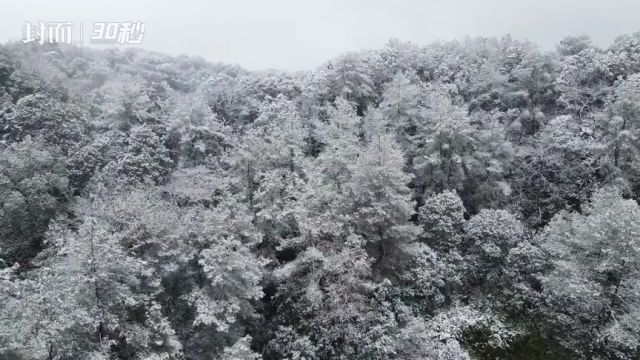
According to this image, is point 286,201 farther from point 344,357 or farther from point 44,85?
point 44,85

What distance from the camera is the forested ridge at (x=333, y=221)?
21.2 metres

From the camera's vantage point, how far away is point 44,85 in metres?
39.7

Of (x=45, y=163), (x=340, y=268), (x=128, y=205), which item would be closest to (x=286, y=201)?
(x=340, y=268)

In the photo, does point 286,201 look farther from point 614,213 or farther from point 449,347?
point 614,213

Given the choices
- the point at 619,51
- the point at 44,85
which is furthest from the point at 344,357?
the point at 619,51

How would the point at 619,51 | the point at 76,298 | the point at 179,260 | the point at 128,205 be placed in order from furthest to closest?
the point at 619,51 → the point at 128,205 → the point at 179,260 → the point at 76,298

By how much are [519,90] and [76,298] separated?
35.9 metres

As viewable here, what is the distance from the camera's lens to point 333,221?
82.2 ft

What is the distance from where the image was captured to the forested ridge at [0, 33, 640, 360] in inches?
836

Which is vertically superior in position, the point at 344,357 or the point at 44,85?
the point at 44,85

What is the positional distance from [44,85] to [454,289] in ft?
117

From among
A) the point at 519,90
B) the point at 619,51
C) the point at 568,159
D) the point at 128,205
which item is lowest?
the point at 128,205

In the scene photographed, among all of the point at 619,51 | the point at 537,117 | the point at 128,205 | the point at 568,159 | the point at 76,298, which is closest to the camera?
the point at 76,298

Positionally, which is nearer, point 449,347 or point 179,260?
point 179,260
